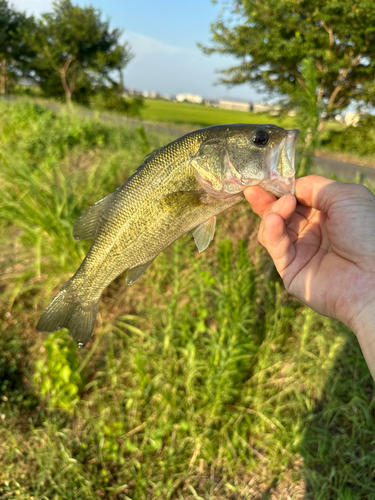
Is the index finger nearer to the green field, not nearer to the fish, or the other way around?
the fish

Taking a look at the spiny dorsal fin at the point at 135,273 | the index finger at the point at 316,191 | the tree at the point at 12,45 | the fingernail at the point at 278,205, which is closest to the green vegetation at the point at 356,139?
the index finger at the point at 316,191

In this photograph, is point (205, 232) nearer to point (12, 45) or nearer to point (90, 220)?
point (90, 220)

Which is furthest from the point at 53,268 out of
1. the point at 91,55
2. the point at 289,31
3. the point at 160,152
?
the point at 91,55

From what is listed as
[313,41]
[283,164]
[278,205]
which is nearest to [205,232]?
[278,205]

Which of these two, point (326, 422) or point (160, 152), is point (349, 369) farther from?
point (160, 152)

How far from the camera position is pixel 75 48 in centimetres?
2853

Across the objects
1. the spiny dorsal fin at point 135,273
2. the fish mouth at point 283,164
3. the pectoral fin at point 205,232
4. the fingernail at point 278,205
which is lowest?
the spiny dorsal fin at point 135,273

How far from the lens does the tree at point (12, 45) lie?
96.6ft

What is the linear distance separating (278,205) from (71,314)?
1218 millimetres

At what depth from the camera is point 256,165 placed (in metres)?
1.46

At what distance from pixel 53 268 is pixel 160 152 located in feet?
9.33

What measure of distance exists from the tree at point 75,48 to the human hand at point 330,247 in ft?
97.8

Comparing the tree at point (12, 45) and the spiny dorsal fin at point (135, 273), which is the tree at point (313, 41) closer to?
the spiny dorsal fin at point (135, 273)

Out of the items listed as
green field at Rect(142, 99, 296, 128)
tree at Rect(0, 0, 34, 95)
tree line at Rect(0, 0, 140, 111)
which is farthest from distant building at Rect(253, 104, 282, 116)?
tree at Rect(0, 0, 34, 95)
